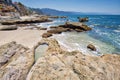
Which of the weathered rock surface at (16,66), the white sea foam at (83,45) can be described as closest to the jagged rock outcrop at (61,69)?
the weathered rock surface at (16,66)

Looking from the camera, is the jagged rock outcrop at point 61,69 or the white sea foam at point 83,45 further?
the white sea foam at point 83,45

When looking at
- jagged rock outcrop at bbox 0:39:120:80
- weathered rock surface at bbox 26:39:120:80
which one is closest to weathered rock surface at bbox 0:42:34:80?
jagged rock outcrop at bbox 0:39:120:80

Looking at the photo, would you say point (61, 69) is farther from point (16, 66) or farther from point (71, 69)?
point (16, 66)

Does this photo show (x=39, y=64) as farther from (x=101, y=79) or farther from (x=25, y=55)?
(x=101, y=79)

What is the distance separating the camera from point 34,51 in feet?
21.2

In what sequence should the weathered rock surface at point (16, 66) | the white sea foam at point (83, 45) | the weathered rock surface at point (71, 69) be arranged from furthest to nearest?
the white sea foam at point (83, 45)
the weathered rock surface at point (16, 66)
the weathered rock surface at point (71, 69)

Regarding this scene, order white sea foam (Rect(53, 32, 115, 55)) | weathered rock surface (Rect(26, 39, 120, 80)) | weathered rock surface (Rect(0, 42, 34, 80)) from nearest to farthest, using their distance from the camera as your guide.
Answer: weathered rock surface (Rect(26, 39, 120, 80)) → weathered rock surface (Rect(0, 42, 34, 80)) → white sea foam (Rect(53, 32, 115, 55))

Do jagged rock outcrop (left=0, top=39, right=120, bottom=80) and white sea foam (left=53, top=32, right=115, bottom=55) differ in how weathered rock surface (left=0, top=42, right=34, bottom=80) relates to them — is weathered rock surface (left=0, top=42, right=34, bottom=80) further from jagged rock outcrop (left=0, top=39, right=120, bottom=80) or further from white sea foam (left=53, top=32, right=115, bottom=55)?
white sea foam (left=53, top=32, right=115, bottom=55)

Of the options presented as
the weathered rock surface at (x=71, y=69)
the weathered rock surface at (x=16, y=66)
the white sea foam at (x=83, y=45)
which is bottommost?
the white sea foam at (x=83, y=45)

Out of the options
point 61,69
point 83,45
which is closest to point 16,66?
point 61,69

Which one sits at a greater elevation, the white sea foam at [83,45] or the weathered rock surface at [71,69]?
the weathered rock surface at [71,69]

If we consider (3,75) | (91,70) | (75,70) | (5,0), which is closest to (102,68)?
(91,70)

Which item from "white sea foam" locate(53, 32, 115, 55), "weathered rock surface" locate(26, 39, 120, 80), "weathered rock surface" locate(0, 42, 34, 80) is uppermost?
"weathered rock surface" locate(26, 39, 120, 80)

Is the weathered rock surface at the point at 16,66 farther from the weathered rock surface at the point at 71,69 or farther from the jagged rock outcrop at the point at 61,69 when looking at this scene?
the weathered rock surface at the point at 71,69
